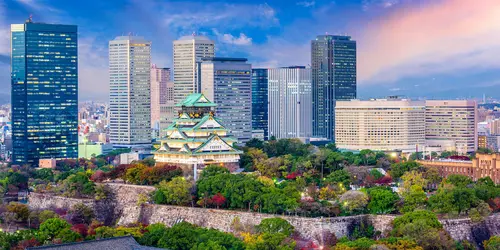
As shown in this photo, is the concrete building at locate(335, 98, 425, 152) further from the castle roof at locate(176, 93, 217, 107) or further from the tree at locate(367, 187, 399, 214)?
the tree at locate(367, 187, 399, 214)

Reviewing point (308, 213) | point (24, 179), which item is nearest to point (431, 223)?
point (308, 213)

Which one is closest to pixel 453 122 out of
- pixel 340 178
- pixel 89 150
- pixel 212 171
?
pixel 89 150

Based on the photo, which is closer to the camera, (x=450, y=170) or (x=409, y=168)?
(x=409, y=168)

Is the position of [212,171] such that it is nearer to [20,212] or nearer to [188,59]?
[20,212]

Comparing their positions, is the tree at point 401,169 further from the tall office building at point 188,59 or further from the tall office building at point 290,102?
the tall office building at point 290,102

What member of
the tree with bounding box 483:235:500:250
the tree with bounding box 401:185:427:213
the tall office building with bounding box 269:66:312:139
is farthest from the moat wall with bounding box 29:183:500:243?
the tall office building with bounding box 269:66:312:139

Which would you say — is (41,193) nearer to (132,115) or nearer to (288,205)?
(288,205)
